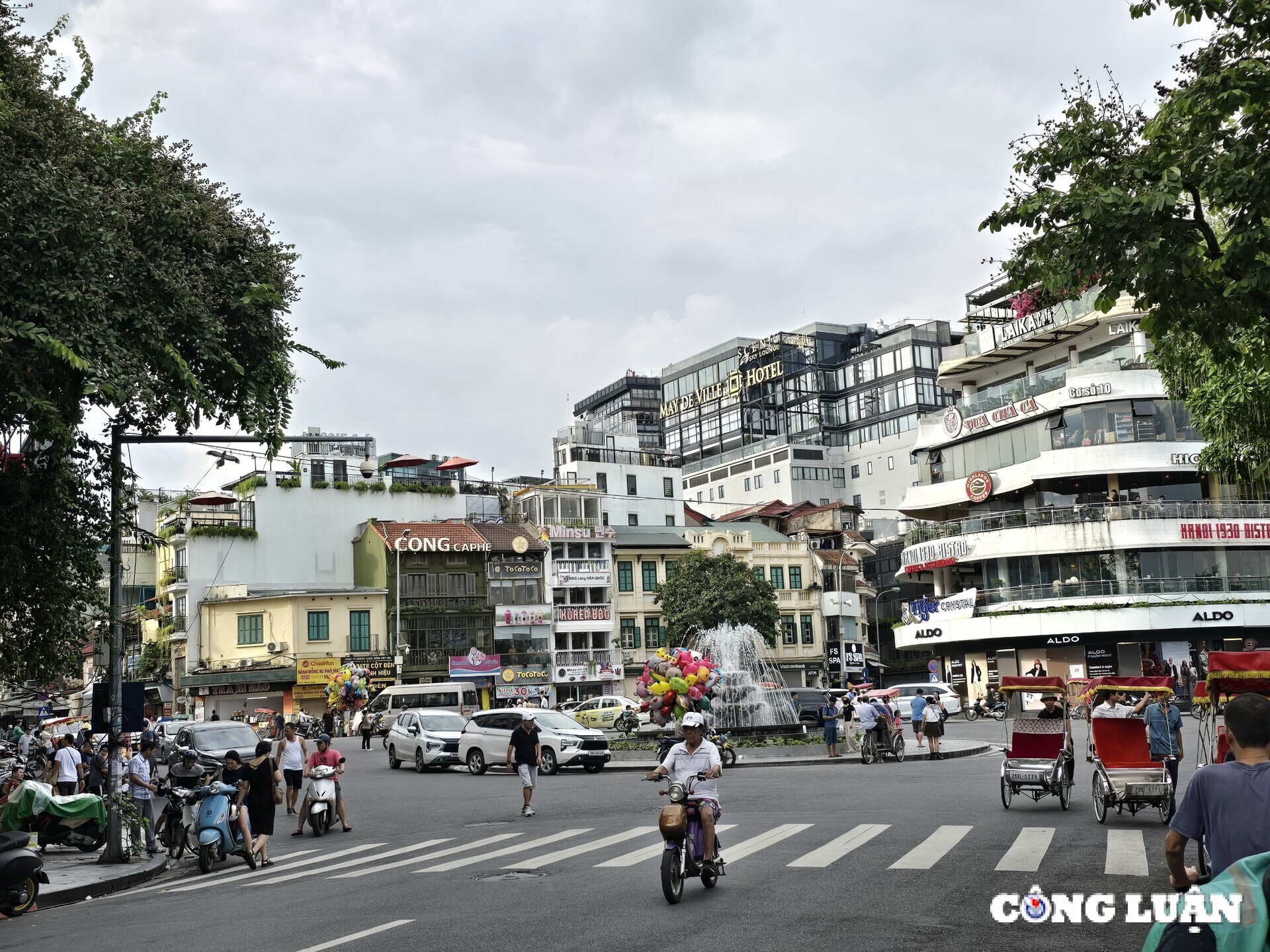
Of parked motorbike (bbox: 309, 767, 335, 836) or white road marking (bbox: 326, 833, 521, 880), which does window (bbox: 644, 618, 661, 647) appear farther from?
white road marking (bbox: 326, 833, 521, 880)

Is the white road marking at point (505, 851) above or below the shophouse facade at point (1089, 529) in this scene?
below

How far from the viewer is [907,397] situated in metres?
108

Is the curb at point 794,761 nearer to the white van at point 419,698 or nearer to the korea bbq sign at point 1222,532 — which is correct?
the white van at point 419,698

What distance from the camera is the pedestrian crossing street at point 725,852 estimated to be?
1331cm

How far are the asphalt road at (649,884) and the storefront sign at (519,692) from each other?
4997cm

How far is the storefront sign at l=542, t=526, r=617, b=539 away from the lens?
7644cm

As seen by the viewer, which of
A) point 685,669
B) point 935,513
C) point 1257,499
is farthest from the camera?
point 935,513

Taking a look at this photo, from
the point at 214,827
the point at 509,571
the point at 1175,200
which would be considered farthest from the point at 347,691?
the point at 1175,200

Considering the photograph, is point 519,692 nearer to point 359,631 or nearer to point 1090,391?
point 359,631

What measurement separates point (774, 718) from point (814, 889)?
33218mm

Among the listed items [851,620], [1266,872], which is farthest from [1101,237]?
[851,620]

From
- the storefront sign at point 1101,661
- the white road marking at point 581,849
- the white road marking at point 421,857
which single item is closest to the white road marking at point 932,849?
the white road marking at point 581,849

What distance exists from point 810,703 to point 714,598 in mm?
23019

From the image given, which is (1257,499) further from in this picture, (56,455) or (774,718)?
(56,455)
